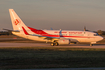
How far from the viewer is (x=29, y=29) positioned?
36.2 m

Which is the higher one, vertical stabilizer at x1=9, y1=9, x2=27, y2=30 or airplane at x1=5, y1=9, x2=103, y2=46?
vertical stabilizer at x1=9, y1=9, x2=27, y2=30

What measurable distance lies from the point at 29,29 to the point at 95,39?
14.5 metres

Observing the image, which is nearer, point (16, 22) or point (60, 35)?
point (60, 35)

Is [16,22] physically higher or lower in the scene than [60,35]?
higher

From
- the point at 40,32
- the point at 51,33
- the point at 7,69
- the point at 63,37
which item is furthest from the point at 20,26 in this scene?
the point at 7,69

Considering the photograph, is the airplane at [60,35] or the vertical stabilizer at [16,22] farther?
the vertical stabilizer at [16,22]

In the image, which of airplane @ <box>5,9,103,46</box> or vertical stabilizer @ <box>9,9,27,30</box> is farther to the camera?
vertical stabilizer @ <box>9,9,27,30</box>

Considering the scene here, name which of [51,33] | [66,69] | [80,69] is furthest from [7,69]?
[51,33]

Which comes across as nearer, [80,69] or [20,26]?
[80,69]

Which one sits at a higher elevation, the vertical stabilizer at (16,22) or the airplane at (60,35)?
the vertical stabilizer at (16,22)

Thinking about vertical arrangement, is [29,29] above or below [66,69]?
above

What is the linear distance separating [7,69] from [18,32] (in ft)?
87.3

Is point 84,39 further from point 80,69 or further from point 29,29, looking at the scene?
point 80,69

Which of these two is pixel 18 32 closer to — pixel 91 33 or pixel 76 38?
pixel 76 38
